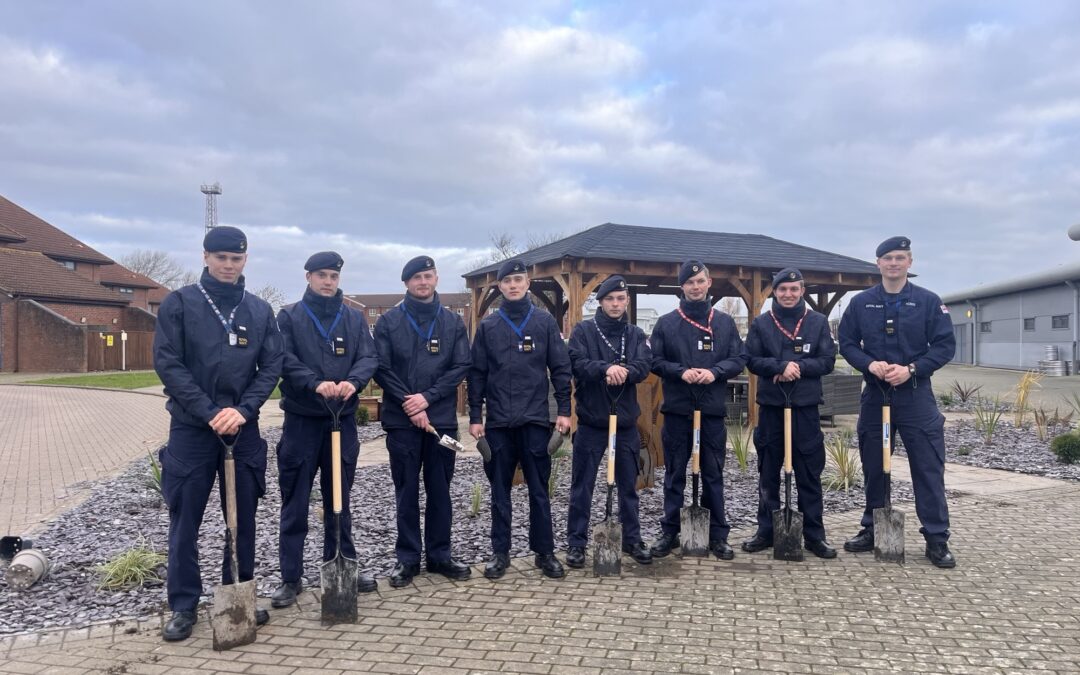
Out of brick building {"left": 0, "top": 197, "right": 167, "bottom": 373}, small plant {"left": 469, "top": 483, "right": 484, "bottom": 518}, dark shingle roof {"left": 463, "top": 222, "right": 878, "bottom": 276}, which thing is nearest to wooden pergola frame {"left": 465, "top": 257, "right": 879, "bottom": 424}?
dark shingle roof {"left": 463, "top": 222, "right": 878, "bottom": 276}

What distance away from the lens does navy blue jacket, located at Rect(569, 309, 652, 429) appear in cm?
468

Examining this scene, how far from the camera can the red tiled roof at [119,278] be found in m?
39.1

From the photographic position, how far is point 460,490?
6.80 meters

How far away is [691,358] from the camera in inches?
196

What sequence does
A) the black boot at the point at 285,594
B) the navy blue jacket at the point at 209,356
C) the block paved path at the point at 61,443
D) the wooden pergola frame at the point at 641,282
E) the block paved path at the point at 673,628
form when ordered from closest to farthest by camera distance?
the block paved path at the point at 673,628 → the navy blue jacket at the point at 209,356 → the black boot at the point at 285,594 → the block paved path at the point at 61,443 → the wooden pergola frame at the point at 641,282

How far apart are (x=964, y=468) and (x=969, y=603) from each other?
495 cm

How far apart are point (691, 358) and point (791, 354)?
0.69 meters

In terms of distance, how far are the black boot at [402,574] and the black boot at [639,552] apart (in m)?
1.38

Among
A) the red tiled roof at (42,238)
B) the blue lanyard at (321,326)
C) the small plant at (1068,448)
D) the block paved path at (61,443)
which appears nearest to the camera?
the blue lanyard at (321,326)

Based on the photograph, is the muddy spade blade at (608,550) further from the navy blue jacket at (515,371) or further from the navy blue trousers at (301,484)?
the navy blue trousers at (301,484)

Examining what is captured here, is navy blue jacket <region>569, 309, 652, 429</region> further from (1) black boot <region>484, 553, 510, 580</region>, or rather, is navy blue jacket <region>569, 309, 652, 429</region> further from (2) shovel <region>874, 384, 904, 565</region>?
(2) shovel <region>874, 384, 904, 565</region>

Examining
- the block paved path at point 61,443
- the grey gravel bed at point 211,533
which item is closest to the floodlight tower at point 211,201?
the block paved path at point 61,443

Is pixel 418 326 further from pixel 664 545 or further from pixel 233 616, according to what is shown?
pixel 664 545

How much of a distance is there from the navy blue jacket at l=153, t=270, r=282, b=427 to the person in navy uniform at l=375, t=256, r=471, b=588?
73 cm
